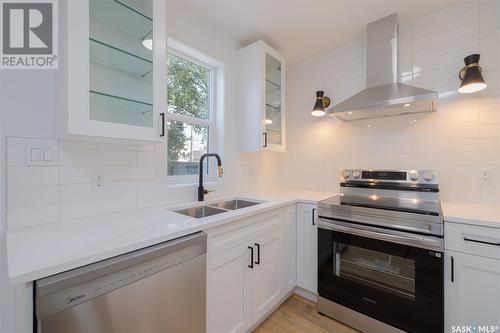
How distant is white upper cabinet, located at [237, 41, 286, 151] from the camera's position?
2.13 metres

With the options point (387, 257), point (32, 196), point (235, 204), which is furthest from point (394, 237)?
point (32, 196)

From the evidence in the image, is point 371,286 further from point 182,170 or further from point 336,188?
point 182,170

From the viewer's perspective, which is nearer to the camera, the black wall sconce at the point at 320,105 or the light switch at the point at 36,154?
the light switch at the point at 36,154

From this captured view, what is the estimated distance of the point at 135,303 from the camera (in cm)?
93

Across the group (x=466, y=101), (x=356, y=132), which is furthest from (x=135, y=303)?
(x=466, y=101)

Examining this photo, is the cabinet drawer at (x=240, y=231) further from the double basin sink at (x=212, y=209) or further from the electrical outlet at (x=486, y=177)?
the electrical outlet at (x=486, y=177)

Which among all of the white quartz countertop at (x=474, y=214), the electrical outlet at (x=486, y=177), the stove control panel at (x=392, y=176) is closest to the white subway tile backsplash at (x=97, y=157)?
the stove control panel at (x=392, y=176)

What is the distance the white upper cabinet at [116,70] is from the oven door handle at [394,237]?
1441 mm

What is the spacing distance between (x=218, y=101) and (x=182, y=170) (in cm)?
77

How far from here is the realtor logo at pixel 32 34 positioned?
3.64ft

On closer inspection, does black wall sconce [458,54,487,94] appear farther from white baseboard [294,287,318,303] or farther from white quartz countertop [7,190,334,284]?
white baseboard [294,287,318,303]

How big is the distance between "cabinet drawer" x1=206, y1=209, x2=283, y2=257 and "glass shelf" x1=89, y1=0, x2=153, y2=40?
4.09ft

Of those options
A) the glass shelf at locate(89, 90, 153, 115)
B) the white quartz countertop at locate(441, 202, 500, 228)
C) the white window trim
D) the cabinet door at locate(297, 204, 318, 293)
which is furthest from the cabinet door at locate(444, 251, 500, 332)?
the glass shelf at locate(89, 90, 153, 115)

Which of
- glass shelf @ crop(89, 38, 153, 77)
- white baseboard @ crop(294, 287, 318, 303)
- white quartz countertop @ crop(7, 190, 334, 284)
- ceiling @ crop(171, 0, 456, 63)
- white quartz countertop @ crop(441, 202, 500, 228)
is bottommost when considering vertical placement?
white baseboard @ crop(294, 287, 318, 303)
